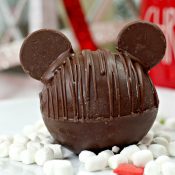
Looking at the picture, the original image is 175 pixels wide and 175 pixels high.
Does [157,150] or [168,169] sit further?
[157,150]

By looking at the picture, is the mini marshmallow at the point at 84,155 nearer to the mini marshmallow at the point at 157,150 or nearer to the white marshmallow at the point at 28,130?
the mini marshmallow at the point at 157,150

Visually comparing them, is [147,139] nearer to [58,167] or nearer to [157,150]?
[157,150]

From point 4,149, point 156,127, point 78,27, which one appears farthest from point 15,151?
point 78,27

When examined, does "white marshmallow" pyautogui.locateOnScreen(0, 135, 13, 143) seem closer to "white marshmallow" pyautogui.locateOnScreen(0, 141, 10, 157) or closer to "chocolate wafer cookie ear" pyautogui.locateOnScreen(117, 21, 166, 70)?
"white marshmallow" pyautogui.locateOnScreen(0, 141, 10, 157)

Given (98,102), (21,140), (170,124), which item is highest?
(98,102)

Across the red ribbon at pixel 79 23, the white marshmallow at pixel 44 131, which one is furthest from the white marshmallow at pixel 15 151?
the red ribbon at pixel 79 23

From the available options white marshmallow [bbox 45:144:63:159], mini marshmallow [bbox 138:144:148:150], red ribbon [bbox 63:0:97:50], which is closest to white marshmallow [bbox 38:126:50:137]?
white marshmallow [bbox 45:144:63:159]

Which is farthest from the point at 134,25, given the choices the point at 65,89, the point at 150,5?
the point at 150,5

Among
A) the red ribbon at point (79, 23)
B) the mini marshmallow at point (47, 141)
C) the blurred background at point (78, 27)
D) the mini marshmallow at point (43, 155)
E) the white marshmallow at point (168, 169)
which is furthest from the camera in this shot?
the red ribbon at point (79, 23)
